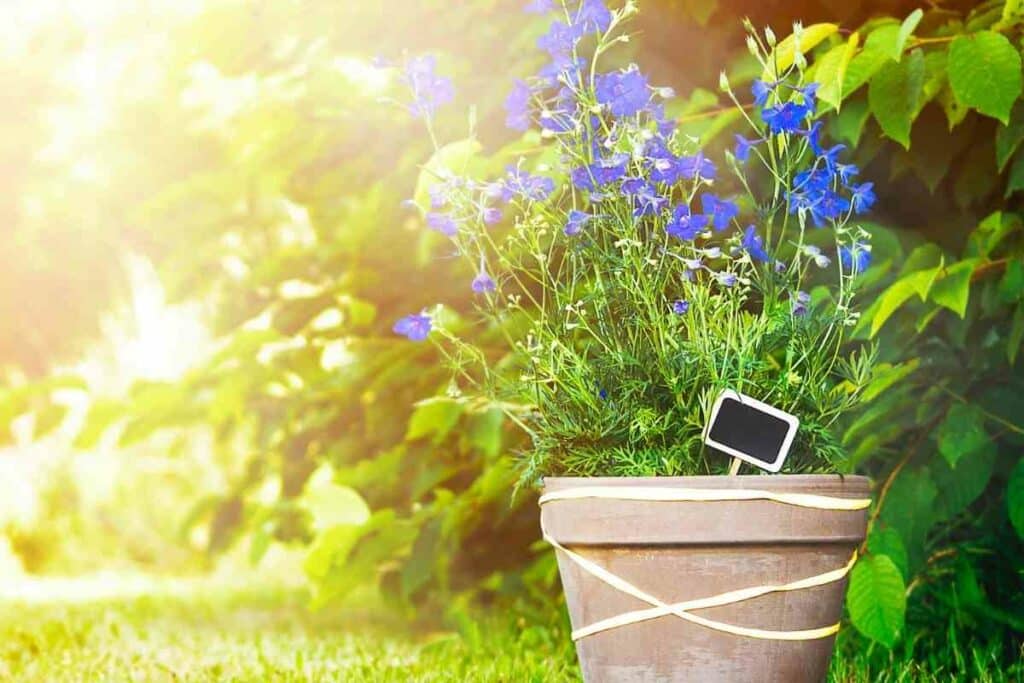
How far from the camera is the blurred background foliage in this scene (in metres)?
2.11

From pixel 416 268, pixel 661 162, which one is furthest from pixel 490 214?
pixel 416 268

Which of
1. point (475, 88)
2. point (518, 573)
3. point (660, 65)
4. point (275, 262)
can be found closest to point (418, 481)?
point (518, 573)

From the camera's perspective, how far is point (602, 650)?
5.68ft

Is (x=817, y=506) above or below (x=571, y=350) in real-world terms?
below

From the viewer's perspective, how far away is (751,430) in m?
1.66

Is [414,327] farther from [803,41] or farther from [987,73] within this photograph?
[987,73]

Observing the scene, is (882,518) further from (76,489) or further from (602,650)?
(76,489)

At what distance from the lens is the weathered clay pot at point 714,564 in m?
1.62

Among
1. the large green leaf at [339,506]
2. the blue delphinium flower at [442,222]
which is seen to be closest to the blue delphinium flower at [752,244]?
the blue delphinium flower at [442,222]

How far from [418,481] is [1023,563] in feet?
4.95

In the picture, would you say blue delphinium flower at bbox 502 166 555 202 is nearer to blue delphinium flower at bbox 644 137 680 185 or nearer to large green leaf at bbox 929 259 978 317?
blue delphinium flower at bbox 644 137 680 185

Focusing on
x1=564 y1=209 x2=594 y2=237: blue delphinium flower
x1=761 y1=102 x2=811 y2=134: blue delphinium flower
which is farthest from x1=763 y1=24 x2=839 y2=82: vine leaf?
x1=564 y1=209 x2=594 y2=237: blue delphinium flower

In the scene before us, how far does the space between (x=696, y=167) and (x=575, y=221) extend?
0.67 feet

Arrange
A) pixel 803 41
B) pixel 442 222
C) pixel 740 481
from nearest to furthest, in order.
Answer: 1. pixel 740 481
2. pixel 442 222
3. pixel 803 41
